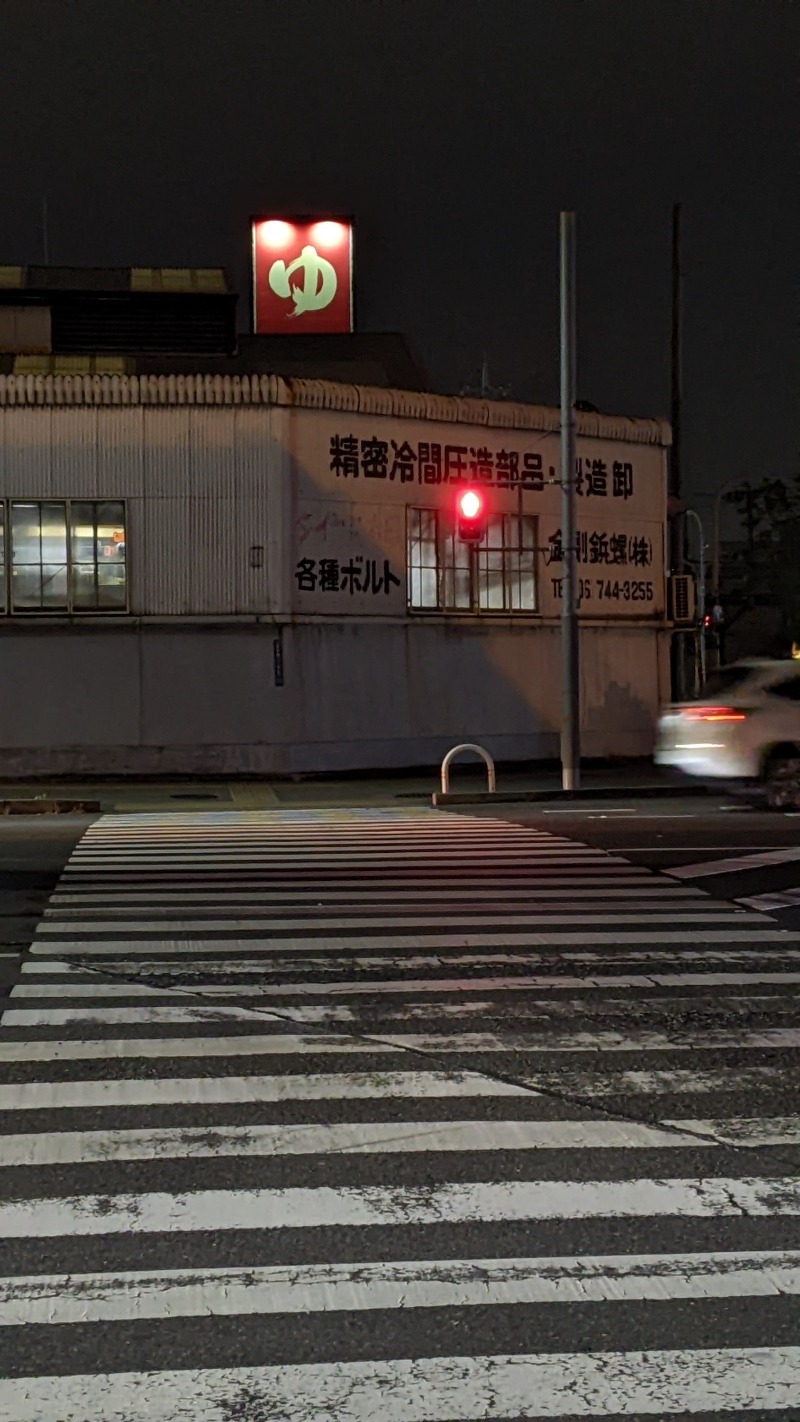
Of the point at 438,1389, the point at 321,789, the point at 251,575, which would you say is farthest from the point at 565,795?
the point at 438,1389

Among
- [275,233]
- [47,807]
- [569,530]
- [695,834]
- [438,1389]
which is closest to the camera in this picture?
[438,1389]

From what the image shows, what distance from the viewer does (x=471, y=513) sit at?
2230 centimetres

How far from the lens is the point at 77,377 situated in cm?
2728

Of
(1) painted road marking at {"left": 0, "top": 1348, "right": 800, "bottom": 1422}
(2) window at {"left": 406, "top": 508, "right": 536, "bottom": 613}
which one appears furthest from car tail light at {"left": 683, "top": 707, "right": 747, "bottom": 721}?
(1) painted road marking at {"left": 0, "top": 1348, "right": 800, "bottom": 1422}

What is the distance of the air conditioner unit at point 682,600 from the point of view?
104 feet

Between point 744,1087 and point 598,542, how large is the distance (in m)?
26.1

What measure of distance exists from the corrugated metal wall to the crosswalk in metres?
16.8

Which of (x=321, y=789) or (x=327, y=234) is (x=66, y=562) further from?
(x=327, y=234)

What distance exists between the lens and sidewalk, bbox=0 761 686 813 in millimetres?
23312

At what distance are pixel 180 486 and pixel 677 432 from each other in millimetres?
12386

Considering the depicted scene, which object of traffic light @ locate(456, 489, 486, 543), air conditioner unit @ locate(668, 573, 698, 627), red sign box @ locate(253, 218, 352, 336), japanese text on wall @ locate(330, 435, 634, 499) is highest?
red sign box @ locate(253, 218, 352, 336)

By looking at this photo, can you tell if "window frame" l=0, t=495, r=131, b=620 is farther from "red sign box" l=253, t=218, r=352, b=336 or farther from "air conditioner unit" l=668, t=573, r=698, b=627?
"air conditioner unit" l=668, t=573, r=698, b=627

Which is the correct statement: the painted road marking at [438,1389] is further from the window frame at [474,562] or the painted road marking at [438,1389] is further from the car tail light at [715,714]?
the window frame at [474,562]

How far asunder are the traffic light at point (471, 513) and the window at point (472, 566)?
6.45 m
